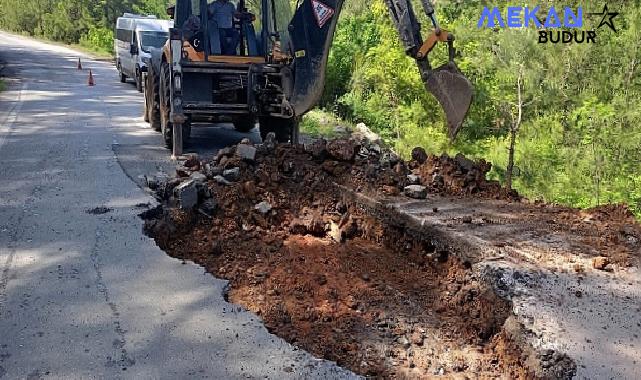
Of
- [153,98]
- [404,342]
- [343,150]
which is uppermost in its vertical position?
[153,98]

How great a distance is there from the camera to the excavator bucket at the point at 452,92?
22.1ft

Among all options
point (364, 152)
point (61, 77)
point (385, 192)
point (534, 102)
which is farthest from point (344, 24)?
point (385, 192)

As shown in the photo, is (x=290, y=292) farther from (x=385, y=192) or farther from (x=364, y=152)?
(x=364, y=152)

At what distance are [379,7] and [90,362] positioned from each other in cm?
2041

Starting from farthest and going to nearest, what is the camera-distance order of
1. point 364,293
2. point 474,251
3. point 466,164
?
point 466,164 < point 474,251 < point 364,293

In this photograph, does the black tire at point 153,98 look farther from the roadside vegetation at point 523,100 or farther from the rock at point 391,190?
the roadside vegetation at point 523,100

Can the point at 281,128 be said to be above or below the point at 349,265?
above

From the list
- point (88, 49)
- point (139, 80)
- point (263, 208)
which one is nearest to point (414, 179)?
point (263, 208)

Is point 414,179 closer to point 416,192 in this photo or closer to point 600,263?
point 416,192

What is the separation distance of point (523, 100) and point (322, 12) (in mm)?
16501

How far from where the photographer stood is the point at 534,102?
23203 mm

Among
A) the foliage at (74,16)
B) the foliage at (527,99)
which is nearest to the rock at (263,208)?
the foliage at (527,99)

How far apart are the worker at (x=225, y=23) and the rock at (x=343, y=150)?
366 cm

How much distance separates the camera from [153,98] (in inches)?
512
